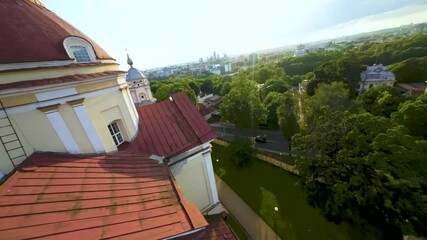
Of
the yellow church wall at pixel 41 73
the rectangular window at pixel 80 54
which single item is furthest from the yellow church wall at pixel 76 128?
the rectangular window at pixel 80 54

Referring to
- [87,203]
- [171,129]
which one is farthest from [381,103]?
[87,203]

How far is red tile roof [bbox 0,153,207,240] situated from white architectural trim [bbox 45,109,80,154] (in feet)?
1.58

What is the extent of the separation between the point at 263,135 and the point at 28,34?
1068 inches

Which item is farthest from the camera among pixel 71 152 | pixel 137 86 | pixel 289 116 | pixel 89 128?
pixel 137 86

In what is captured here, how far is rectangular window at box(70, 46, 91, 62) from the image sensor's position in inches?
342

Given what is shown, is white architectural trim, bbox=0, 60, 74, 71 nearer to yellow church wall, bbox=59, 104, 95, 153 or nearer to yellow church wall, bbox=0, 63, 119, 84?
yellow church wall, bbox=0, 63, 119, 84

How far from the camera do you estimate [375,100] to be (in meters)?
23.0

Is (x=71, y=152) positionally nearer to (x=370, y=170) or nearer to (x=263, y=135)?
(x=370, y=170)

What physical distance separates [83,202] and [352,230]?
596 inches

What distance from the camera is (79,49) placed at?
8.92 meters

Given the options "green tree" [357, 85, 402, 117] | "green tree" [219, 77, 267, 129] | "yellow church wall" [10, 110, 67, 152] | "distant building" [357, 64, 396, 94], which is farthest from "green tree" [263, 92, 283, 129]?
"yellow church wall" [10, 110, 67, 152]

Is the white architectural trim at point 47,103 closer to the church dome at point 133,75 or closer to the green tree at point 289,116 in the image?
the church dome at point 133,75

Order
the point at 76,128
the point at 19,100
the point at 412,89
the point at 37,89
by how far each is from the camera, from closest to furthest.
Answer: the point at 19,100
the point at 37,89
the point at 76,128
the point at 412,89

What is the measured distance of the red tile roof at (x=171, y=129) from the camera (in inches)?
438
